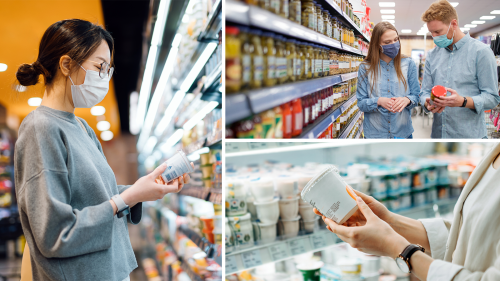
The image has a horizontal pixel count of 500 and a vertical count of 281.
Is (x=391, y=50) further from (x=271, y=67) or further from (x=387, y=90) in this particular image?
(x=271, y=67)

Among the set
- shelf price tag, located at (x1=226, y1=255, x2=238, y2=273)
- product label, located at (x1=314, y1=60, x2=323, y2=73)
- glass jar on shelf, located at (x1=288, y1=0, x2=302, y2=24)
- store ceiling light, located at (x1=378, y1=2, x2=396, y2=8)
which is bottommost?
shelf price tag, located at (x1=226, y1=255, x2=238, y2=273)

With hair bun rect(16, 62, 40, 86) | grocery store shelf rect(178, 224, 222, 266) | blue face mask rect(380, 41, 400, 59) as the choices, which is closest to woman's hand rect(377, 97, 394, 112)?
blue face mask rect(380, 41, 400, 59)

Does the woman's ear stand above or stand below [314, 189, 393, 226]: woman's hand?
above

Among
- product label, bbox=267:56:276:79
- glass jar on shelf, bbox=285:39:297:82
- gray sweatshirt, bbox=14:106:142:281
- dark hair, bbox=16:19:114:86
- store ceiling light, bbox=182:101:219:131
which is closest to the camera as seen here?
gray sweatshirt, bbox=14:106:142:281

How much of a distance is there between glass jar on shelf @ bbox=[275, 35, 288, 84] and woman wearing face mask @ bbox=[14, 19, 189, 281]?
63 cm

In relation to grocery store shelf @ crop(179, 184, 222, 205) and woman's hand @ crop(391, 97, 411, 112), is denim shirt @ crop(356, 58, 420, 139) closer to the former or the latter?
woman's hand @ crop(391, 97, 411, 112)

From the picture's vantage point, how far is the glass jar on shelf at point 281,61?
1373 millimetres

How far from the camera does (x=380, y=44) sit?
1.62 metres

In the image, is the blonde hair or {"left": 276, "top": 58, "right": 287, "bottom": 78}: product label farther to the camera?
the blonde hair

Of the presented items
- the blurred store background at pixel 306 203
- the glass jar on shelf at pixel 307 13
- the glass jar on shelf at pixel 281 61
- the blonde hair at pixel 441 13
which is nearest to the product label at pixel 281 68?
A: the glass jar on shelf at pixel 281 61

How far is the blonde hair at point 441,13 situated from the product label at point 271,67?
0.82m

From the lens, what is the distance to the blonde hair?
5.06ft

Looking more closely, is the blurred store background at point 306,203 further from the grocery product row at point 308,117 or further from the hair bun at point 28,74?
the hair bun at point 28,74

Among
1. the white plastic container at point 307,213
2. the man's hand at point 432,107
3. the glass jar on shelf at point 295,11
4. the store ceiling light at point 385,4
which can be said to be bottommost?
the white plastic container at point 307,213
